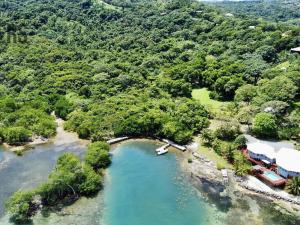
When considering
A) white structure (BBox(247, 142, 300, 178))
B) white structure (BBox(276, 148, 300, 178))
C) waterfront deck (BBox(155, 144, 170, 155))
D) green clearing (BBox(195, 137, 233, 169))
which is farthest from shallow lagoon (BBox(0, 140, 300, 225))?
white structure (BBox(247, 142, 300, 178))

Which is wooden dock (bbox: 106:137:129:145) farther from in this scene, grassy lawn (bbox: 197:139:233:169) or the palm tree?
the palm tree

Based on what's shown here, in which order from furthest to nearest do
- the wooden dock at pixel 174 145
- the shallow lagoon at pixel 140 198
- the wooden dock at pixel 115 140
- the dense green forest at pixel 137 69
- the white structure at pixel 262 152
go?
the dense green forest at pixel 137 69 → the wooden dock at pixel 115 140 → the wooden dock at pixel 174 145 → the white structure at pixel 262 152 → the shallow lagoon at pixel 140 198

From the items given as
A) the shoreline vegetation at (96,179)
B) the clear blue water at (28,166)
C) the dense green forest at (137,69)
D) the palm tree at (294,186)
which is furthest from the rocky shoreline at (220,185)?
the clear blue water at (28,166)

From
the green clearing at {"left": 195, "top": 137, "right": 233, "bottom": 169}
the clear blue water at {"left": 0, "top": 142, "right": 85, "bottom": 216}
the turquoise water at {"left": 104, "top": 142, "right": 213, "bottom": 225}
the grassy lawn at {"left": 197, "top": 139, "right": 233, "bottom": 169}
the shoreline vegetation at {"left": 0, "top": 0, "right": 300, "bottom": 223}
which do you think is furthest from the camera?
the shoreline vegetation at {"left": 0, "top": 0, "right": 300, "bottom": 223}

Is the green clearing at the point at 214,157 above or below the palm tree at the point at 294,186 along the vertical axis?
below

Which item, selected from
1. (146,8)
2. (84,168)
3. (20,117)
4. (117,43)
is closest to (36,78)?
(20,117)

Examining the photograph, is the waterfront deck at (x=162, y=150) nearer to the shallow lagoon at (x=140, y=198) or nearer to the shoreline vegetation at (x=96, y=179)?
the shallow lagoon at (x=140, y=198)

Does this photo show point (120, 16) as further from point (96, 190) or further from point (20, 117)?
point (96, 190)
